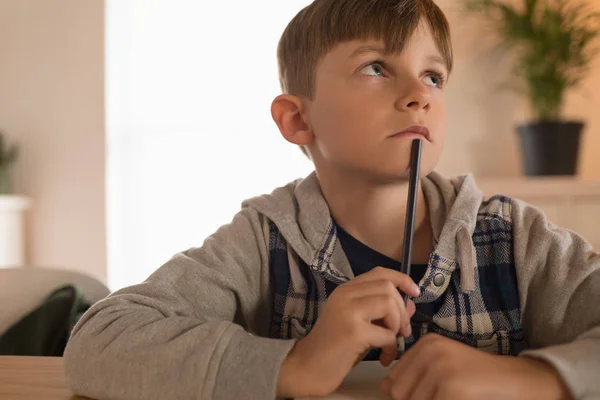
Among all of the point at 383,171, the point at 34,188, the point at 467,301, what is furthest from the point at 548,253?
the point at 34,188

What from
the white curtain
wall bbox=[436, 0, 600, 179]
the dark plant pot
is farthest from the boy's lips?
the white curtain

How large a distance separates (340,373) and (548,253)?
1.21 feet

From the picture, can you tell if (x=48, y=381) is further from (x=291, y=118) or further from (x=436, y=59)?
(x=436, y=59)

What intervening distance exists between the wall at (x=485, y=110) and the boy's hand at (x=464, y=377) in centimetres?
273

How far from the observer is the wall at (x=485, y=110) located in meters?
3.18

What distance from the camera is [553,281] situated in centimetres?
83

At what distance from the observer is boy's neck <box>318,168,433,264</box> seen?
39.4 inches

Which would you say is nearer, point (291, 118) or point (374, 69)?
point (374, 69)

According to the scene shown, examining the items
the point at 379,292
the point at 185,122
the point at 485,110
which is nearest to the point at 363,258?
the point at 379,292

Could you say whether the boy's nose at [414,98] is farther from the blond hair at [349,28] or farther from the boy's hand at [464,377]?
the boy's hand at [464,377]

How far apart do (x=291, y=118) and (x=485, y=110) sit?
2.35m

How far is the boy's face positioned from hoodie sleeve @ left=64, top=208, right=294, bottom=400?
26cm

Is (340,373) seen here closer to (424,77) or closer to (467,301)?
(467,301)

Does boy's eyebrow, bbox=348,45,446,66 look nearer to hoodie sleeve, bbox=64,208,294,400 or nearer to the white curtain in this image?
hoodie sleeve, bbox=64,208,294,400
